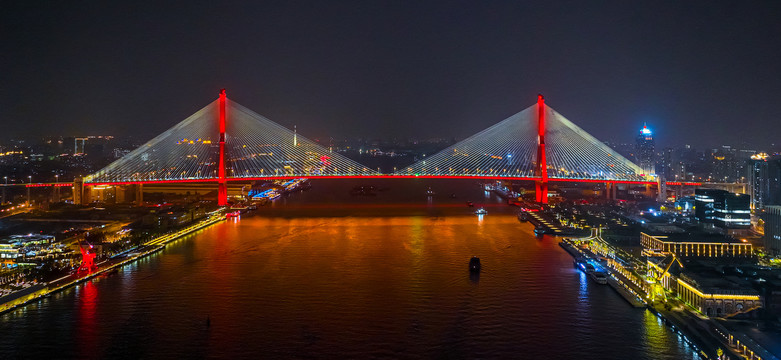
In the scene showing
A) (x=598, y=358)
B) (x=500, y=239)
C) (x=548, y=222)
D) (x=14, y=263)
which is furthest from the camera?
(x=548, y=222)

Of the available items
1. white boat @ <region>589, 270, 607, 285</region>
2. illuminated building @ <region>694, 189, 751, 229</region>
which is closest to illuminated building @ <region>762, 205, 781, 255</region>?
illuminated building @ <region>694, 189, 751, 229</region>

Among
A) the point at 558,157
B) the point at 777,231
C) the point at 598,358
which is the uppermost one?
the point at 558,157

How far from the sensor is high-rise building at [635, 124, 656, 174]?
25.3m

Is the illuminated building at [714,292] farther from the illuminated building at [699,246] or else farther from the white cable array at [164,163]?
the white cable array at [164,163]

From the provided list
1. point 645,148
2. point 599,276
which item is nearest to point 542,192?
point 599,276

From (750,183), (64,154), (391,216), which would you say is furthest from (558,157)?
(64,154)

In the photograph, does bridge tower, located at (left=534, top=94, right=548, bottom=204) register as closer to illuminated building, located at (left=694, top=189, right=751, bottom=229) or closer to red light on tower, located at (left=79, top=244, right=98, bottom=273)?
illuminated building, located at (left=694, top=189, right=751, bottom=229)

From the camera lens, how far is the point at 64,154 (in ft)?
79.5

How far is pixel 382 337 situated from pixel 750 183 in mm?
13306

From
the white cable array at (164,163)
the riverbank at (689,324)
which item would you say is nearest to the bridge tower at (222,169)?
the white cable array at (164,163)

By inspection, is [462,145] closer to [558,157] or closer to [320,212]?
[558,157]

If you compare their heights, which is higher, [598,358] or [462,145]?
[462,145]

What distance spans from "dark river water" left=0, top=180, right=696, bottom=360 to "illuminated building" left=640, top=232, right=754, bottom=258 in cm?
147

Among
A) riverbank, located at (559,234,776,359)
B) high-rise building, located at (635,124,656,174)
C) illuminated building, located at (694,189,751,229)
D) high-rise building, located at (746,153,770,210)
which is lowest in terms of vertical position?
riverbank, located at (559,234,776,359)
